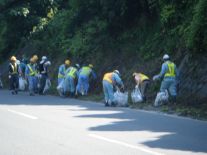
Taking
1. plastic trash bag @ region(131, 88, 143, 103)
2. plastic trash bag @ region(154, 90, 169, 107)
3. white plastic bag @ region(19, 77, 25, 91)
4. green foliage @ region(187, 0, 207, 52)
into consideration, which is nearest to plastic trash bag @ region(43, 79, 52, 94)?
white plastic bag @ region(19, 77, 25, 91)

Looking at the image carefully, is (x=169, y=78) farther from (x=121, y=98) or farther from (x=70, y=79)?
(x=70, y=79)

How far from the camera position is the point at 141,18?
91.8 feet

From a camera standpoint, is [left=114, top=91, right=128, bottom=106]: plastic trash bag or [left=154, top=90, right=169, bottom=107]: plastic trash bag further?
[left=114, top=91, right=128, bottom=106]: plastic trash bag

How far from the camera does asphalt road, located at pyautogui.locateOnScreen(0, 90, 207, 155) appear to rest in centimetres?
1130

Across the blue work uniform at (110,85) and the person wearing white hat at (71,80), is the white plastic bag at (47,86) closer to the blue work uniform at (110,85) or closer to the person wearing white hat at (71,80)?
the person wearing white hat at (71,80)

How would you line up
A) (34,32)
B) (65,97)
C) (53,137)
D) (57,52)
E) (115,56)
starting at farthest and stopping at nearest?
1. (34,32)
2. (57,52)
3. (115,56)
4. (65,97)
5. (53,137)

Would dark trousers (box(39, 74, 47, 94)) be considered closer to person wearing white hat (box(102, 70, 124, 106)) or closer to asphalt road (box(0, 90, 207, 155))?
person wearing white hat (box(102, 70, 124, 106))

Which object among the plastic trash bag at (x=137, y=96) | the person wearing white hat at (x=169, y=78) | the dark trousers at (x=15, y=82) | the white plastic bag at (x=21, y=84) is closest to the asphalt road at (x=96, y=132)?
the plastic trash bag at (x=137, y=96)

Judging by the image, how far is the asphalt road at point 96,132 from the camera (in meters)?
11.3

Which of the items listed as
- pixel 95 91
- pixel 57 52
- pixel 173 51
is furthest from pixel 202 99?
pixel 57 52

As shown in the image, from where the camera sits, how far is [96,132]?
1370 cm

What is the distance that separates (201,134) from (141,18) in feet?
49.5

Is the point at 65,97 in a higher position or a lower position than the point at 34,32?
lower

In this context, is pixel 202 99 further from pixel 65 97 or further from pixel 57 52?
pixel 57 52
